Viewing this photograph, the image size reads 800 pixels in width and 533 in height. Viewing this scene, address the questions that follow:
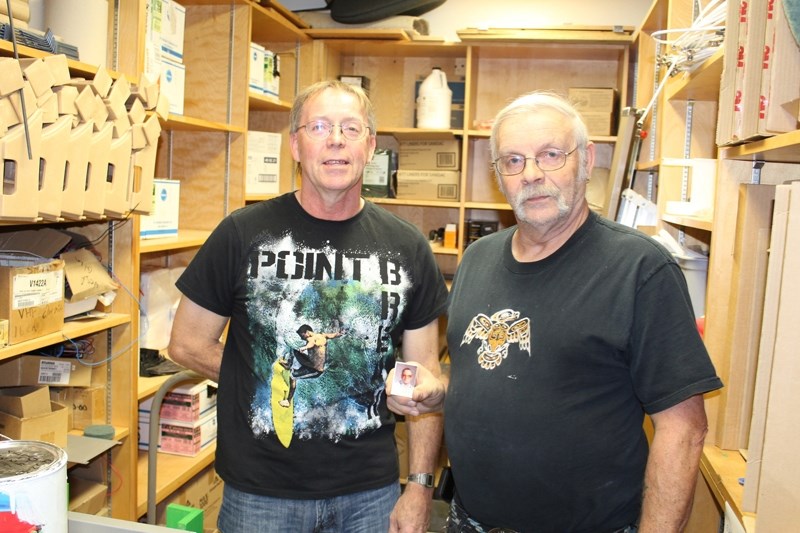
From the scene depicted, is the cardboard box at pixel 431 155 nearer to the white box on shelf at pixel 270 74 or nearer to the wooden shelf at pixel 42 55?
the white box on shelf at pixel 270 74

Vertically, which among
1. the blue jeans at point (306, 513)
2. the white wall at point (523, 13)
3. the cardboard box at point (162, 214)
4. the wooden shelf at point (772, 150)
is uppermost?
the white wall at point (523, 13)

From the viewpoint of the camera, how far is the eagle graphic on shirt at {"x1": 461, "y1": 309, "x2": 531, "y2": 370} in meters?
1.40

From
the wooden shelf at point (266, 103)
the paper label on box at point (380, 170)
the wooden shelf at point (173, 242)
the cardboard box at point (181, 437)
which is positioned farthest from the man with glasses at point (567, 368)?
the paper label on box at point (380, 170)

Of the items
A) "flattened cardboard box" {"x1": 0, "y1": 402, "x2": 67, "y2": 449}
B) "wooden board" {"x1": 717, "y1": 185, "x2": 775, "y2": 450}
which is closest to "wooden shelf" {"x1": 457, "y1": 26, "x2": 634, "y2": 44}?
"wooden board" {"x1": 717, "y1": 185, "x2": 775, "y2": 450}

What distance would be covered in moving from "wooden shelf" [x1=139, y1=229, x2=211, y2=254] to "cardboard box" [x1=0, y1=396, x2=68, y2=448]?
56 centimetres

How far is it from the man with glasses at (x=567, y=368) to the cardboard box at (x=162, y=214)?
1394mm

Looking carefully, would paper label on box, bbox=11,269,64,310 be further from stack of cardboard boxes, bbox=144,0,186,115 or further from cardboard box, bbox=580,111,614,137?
cardboard box, bbox=580,111,614,137

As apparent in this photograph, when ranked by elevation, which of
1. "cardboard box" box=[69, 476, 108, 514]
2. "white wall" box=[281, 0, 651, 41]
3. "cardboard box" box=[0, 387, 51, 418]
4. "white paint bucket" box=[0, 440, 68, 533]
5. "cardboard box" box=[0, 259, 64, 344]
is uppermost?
"white wall" box=[281, 0, 651, 41]

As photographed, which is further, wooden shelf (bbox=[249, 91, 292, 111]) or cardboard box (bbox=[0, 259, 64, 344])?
wooden shelf (bbox=[249, 91, 292, 111])

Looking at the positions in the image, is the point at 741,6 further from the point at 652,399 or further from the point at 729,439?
the point at 729,439

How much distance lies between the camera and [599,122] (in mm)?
3711

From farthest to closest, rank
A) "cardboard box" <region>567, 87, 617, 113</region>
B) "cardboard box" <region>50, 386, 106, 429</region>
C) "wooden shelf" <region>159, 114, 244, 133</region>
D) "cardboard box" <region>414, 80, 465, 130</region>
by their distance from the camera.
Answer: "cardboard box" <region>414, 80, 465, 130</region> → "cardboard box" <region>567, 87, 617, 113</region> → "wooden shelf" <region>159, 114, 244, 133</region> → "cardboard box" <region>50, 386, 106, 429</region>

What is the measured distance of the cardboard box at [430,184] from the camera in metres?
3.89

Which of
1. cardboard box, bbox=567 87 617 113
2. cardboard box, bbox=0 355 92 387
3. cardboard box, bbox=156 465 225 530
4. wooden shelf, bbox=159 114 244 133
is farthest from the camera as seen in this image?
cardboard box, bbox=567 87 617 113
